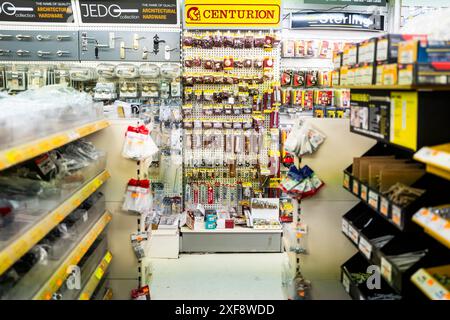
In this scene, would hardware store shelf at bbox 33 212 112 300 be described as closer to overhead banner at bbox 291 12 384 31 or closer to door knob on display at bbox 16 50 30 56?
door knob on display at bbox 16 50 30 56

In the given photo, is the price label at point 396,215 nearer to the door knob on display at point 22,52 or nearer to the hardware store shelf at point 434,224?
the hardware store shelf at point 434,224

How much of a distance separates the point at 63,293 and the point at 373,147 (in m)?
2.18

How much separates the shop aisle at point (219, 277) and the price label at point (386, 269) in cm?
178

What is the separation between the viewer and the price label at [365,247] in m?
2.73

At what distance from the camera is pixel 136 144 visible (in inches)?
150

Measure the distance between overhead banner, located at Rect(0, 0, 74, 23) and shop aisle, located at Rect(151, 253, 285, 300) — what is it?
9.74ft

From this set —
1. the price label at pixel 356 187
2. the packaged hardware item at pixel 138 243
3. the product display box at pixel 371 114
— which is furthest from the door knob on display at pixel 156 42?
the price label at pixel 356 187

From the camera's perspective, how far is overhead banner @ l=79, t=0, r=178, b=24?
18.8 feet

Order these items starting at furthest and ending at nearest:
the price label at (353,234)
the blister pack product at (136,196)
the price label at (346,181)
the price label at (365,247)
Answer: the blister pack product at (136,196) < the price label at (346,181) < the price label at (353,234) < the price label at (365,247)

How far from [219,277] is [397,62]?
9.80ft

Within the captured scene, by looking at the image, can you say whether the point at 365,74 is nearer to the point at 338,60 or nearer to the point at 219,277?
the point at 338,60

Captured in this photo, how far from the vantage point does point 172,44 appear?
19.0 ft

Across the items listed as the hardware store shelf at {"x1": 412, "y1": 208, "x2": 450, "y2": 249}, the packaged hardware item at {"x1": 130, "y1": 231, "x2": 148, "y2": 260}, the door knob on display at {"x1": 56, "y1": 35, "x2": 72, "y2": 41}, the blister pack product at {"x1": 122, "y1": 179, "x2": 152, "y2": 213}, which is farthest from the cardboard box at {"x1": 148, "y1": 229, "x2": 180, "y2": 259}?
the hardware store shelf at {"x1": 412, "y1": 208, "x2": 450, "y2": 249}

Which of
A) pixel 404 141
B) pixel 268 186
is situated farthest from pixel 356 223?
pixel 268 186
